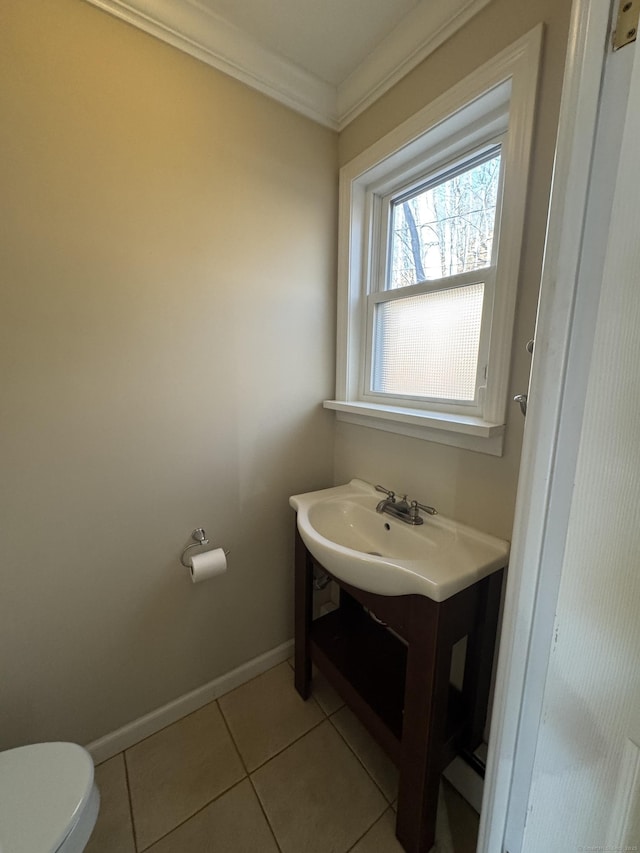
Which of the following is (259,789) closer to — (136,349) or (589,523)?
(589,523)

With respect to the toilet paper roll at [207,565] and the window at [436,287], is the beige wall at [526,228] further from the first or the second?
the toilet paper roll at [207,565]

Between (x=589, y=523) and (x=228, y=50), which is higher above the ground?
(x=228, y=50)

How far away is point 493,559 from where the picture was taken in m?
0.90

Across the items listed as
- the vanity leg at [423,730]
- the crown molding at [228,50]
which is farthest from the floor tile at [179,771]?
the crown molding at [228,50]

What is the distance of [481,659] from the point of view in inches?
38.4

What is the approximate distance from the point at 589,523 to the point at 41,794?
1.25 metres

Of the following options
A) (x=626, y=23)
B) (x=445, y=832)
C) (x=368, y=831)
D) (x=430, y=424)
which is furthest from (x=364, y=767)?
(x=626, y=23)

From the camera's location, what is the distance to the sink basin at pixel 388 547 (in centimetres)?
83

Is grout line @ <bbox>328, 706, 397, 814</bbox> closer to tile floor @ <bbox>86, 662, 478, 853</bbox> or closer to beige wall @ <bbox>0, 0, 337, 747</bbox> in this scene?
tile floor @ <bbox>86, 662, 478, 853</bbox>

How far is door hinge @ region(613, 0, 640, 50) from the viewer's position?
375 mm

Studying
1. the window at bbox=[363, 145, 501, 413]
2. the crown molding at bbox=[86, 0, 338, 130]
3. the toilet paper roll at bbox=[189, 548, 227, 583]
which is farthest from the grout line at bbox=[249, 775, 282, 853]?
the crown molding at bbox=[86, 0, 338, 130]

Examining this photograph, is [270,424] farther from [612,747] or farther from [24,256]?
[612,747]

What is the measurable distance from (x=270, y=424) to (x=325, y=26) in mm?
1338

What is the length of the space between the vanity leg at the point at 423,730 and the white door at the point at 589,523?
299mm
